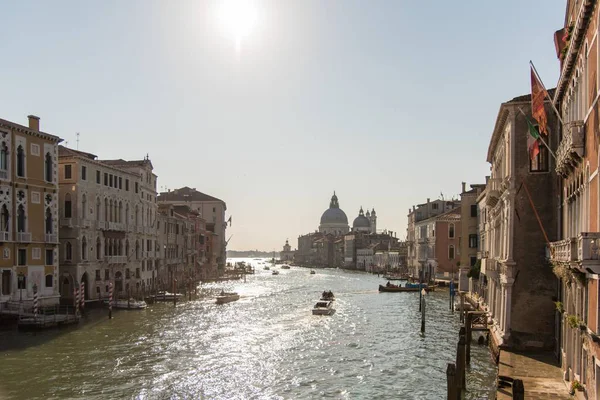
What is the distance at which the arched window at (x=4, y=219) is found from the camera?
3069 centimetres

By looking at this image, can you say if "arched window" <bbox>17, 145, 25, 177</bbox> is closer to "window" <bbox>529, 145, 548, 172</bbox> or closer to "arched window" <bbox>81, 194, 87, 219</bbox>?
"arched window" <bbox>81, 194, 87, 219</bbox>

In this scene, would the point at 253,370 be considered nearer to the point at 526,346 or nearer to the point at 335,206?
the point at 526,346

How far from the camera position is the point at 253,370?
21.7 metres

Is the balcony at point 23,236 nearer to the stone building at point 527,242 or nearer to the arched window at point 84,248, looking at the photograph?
the arched window at point 84,248

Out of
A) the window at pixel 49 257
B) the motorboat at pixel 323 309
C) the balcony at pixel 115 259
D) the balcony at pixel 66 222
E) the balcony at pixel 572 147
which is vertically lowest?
the motorboat at pixel 323 309

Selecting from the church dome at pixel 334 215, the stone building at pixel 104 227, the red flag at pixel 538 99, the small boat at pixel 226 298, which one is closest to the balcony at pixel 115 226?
the stone building at pixel 104 227

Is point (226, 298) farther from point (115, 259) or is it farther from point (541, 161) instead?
point (541, 161)

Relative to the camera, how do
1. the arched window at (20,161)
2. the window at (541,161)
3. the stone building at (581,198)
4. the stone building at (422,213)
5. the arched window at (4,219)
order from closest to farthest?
the stone building at (581,198) < the window at (541,161) < the arched window at (4,219) < the arched window at (20,161) < the stone building at (422,213)

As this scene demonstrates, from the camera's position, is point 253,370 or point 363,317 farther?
point 363,317

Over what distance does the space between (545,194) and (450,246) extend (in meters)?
46.2

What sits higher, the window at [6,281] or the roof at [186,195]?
the roof at [186,195]

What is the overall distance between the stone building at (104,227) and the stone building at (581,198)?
101 feet

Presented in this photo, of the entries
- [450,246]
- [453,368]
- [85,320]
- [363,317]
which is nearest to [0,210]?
[85,320]

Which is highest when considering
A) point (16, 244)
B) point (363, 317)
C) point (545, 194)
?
point (545, 194)
